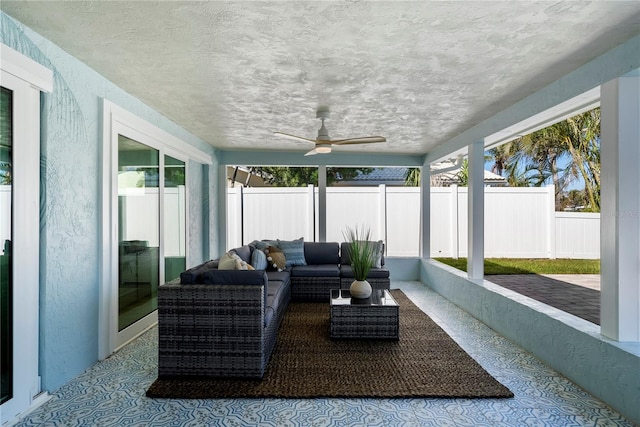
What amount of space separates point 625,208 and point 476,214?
2319 mm

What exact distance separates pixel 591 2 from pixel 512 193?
23.0 feet

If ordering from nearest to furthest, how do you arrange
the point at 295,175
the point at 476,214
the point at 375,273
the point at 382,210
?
the point at 476,214, the point at 375,273, the point at 382,210, the point at 295,175

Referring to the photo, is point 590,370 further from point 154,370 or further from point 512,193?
point 512,193

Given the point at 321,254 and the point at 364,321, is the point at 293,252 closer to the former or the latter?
the point at 321,254

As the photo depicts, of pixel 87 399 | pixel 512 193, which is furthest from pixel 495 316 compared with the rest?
pixel 512 193

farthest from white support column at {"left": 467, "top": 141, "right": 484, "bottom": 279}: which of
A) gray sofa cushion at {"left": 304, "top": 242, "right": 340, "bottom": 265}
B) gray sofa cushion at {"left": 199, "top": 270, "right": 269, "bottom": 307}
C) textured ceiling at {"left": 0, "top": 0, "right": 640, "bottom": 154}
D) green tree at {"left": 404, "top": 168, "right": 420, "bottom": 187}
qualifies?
green tree at {"left": 404, "top": 168, "right": 420, "bottom": 187}

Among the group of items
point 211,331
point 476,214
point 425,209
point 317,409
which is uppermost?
point 425,209

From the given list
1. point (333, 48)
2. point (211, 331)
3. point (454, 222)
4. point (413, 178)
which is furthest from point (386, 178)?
point (211, 331)

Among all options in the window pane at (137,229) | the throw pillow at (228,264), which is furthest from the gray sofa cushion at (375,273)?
the window pane at (137,229)

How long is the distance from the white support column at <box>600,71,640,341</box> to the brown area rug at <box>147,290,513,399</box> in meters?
0.95

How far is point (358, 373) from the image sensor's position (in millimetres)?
2871

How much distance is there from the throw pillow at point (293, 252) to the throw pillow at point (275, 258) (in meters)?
0.18

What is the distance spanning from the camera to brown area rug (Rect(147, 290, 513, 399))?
2559 mm

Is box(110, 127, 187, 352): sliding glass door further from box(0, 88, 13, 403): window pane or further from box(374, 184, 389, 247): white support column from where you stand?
box(374, 184, 389, 247): white support column
